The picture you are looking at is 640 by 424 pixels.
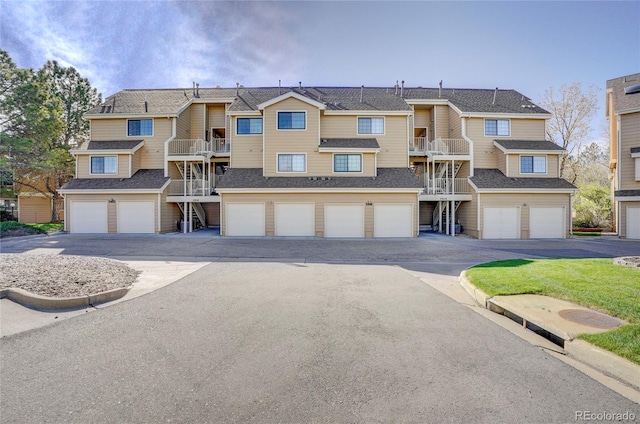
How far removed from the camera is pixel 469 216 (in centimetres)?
1936

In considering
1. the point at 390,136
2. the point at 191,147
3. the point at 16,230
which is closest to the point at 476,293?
the point at 390,136

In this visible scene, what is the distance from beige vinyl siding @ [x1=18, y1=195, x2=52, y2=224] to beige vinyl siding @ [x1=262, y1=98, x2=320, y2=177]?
25.8m

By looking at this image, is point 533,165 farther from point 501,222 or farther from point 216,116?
point 216,116

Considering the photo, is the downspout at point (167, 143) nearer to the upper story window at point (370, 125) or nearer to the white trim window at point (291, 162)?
the white trim window at point (291, 162)

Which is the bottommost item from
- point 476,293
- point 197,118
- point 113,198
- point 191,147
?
point 476,293

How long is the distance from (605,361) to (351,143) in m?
16.8

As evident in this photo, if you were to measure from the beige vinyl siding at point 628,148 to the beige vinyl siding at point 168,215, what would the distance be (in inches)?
1269

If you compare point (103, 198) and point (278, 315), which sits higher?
point (103, 198)

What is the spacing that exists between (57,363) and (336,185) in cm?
1515

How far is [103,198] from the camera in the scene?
737 inches

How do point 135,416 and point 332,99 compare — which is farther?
point 332,99

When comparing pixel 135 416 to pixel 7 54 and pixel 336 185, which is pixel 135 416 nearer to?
pixel 336 185

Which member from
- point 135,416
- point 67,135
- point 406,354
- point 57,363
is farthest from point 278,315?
point 67,135

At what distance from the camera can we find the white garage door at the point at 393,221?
17.7 meters
